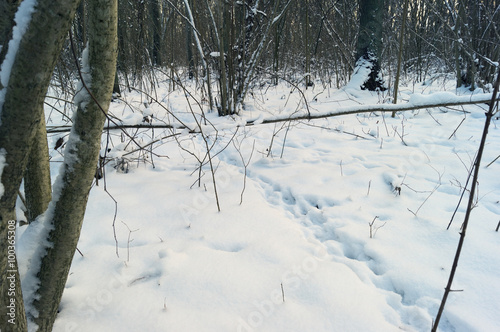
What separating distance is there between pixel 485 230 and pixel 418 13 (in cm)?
980

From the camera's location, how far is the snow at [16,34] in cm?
53

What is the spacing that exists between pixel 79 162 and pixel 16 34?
34cm

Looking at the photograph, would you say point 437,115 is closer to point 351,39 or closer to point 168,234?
point 168,234

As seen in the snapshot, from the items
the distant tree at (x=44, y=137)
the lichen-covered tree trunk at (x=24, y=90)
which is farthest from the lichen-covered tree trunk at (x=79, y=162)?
the lichen-covered tree trunk at (x=24, y=90)

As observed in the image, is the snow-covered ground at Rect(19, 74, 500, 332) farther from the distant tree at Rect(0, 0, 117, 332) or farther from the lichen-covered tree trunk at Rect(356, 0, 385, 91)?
the lichen-covered tree trunk at Rect(356, 0, 385, 91)

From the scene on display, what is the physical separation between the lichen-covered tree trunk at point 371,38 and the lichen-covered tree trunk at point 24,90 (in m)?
5.33

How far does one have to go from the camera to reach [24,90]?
1.86 ft

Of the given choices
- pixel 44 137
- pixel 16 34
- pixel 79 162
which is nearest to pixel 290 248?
pixel 79 162

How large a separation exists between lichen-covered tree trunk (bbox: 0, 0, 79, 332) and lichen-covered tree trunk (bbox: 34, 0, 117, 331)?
155 millimetres

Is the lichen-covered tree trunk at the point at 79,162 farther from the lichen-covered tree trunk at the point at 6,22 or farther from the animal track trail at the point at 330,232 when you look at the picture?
the animal track trail at the point at 330,232

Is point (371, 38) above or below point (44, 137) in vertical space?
above

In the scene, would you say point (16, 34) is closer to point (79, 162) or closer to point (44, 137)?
point (79, 162)

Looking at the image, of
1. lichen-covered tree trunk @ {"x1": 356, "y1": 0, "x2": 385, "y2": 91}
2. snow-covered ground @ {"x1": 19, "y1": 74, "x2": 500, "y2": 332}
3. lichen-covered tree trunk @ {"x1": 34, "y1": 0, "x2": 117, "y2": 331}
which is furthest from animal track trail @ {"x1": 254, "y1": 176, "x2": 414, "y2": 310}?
lichen-covered tree trunk @ {"x1": 356, "y1": 0, "x2": 385, "y2": 91}

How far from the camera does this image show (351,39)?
7.19 meters
